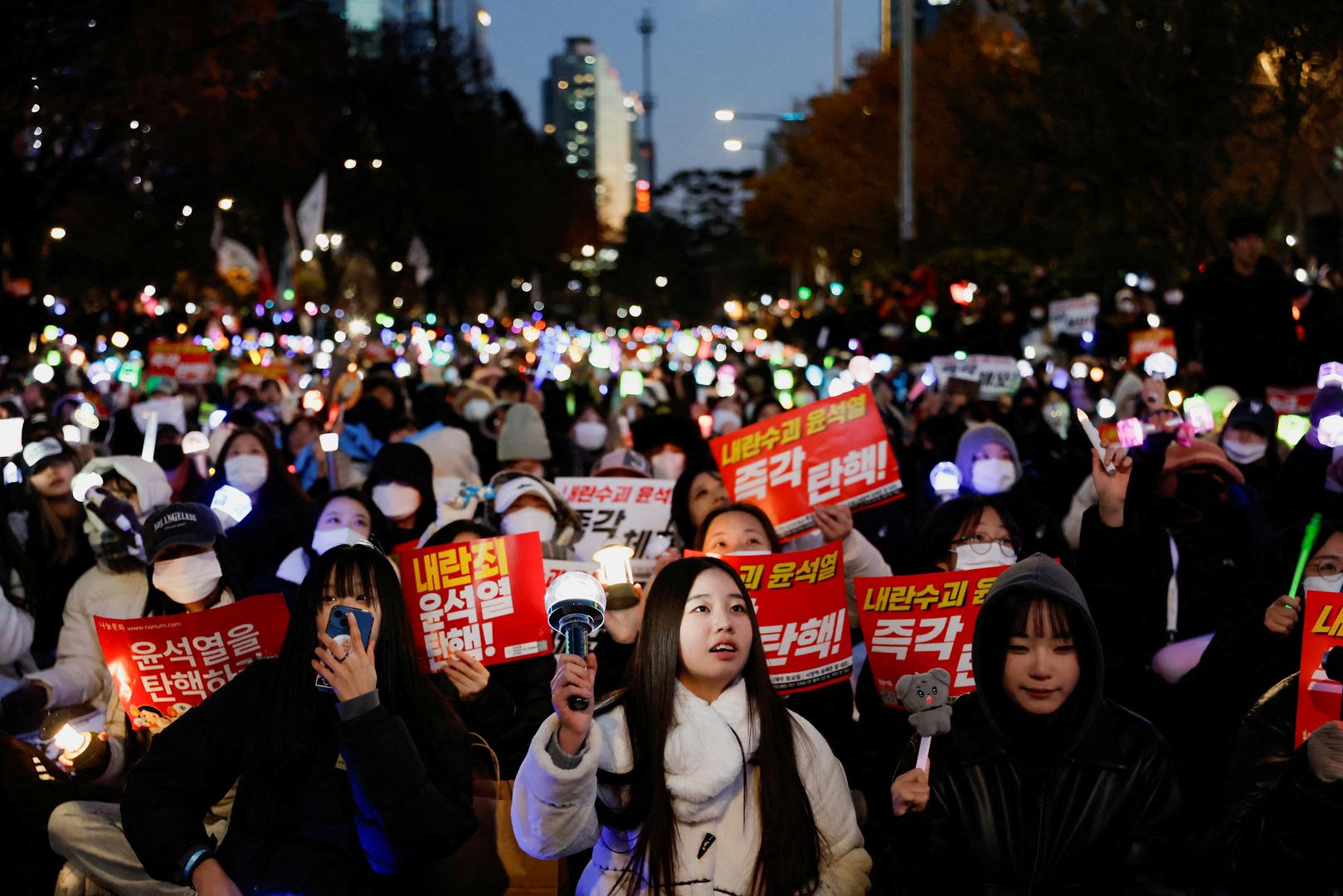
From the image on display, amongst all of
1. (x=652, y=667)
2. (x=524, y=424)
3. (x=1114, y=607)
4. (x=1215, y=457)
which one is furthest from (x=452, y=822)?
(x=524, y=424)

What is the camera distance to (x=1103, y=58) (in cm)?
1956

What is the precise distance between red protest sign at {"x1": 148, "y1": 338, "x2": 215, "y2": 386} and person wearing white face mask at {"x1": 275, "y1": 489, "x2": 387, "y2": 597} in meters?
10.7

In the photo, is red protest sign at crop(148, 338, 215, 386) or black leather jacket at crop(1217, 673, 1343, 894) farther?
red protest sign at crop(148, 338, 215, 386)

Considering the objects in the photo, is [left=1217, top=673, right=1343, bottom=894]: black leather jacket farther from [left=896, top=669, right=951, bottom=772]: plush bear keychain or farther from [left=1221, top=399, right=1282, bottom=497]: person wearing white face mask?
[left=1221, top=399, right=1282, bottom=497]: person wearing white face mask

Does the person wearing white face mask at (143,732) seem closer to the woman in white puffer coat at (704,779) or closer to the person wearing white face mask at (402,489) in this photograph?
the woman in white puffer coat at (704,779)

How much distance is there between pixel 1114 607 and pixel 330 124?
39.8 m

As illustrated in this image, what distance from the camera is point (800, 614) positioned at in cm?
586

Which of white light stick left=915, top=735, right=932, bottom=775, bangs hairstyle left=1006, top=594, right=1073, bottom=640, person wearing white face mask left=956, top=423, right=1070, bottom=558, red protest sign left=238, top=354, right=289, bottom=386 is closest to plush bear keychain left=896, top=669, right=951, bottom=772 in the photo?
white light stick left=915, top=735, right=932, bottom=775

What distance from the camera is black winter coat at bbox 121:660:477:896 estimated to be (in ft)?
13.2

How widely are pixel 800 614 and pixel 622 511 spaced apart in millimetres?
3065

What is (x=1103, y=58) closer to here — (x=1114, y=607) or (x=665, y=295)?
(x=1114, y=607)

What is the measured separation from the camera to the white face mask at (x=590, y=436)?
14.2 metres

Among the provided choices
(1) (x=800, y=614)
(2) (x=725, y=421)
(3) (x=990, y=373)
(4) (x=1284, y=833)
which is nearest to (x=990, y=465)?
(1) (x=800, y=614)

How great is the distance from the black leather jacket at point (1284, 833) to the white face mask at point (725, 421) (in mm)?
10116
